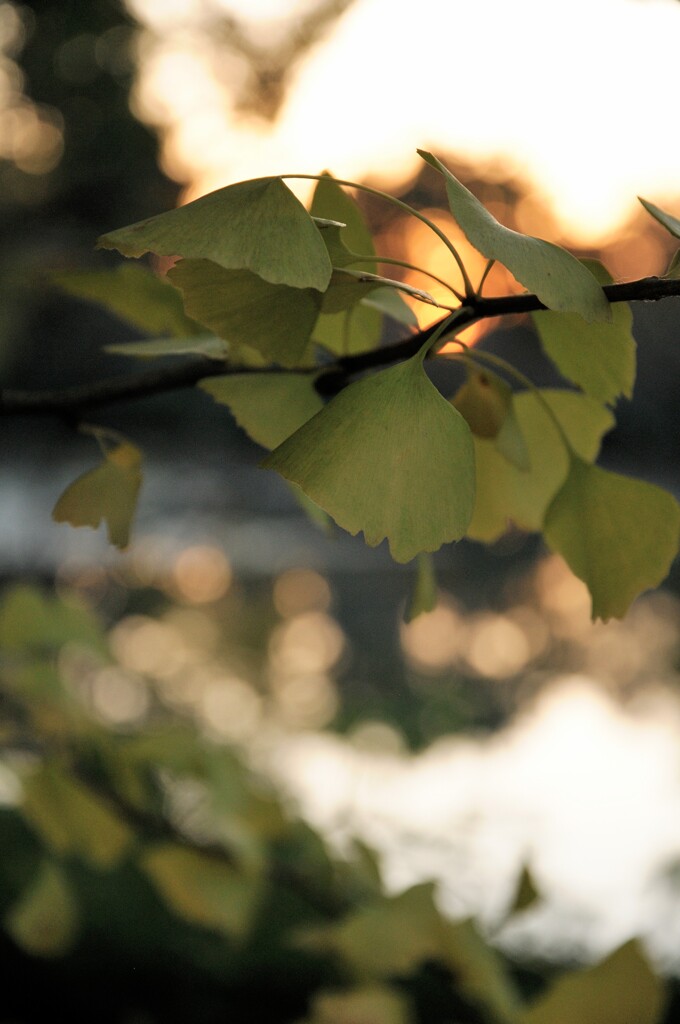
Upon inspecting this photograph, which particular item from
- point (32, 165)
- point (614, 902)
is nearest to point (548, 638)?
point (614, 902)

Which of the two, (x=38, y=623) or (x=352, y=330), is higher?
(x=352, y=330)

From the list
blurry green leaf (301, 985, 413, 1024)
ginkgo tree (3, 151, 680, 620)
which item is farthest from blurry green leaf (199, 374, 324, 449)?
blurry green leaf (301, 985, 413, 1024)

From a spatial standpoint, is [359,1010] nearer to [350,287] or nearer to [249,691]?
[350,287]

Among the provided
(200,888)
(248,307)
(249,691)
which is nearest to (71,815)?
(200,888)

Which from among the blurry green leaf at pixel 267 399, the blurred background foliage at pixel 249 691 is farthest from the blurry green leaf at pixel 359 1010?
the blurry green leaf at pixel 267 399

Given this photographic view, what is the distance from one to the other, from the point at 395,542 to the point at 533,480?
4cm

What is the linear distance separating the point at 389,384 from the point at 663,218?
0.03m

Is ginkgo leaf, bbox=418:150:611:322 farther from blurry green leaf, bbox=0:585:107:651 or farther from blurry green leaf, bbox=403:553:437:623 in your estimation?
blurry green leaf, bbox=0:585:107:651

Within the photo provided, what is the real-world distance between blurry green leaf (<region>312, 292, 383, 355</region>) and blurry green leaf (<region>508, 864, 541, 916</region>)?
10cm

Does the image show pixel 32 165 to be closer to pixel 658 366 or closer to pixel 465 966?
pixel 658 366

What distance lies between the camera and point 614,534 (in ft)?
0.30

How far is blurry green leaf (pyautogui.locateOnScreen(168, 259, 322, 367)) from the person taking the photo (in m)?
0.08

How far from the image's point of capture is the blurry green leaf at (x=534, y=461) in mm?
104

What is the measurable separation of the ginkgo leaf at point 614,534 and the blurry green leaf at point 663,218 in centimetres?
2
